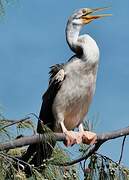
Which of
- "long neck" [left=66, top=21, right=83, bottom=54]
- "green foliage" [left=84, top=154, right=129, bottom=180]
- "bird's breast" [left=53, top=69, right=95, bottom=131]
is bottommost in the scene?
"green foliage" [left=84, top=154, right=129, bottom=180]

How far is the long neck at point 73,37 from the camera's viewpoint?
4418 millimetres

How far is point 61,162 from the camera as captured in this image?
326cm

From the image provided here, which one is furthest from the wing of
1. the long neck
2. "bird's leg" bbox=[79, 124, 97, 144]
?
"bird's leg" bbox=[79, 124, 97, 144]

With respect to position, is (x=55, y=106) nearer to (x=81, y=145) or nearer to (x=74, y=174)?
(x=81, y=145)

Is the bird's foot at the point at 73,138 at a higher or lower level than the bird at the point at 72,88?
lower

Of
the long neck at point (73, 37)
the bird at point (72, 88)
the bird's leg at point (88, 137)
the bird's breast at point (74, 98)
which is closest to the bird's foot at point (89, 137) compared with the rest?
the bird's leg at point (88, 137)

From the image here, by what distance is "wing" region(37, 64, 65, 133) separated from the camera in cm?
438

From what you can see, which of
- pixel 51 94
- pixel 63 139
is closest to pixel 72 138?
pixel 63 139

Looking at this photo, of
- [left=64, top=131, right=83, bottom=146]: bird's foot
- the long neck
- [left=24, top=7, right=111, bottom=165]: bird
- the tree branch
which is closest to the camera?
the tree branch

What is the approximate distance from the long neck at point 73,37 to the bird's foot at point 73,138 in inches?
26.2

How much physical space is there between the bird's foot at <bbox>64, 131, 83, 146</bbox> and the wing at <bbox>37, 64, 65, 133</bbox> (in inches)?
16.2

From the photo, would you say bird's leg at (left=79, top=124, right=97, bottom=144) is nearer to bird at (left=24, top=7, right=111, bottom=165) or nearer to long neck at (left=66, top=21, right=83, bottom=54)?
bird at (left=24, top=7, right=111, bottom=165)

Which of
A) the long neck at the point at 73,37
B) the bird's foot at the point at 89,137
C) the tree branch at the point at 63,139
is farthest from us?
the long neck at the point at 73,37

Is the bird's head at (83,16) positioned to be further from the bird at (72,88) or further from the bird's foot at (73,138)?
the bird's foot at (73,138)
